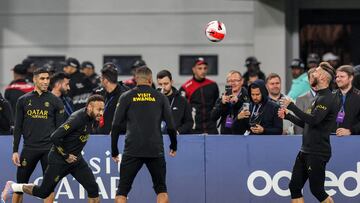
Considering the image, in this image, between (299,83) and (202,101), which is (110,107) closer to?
(202,101)

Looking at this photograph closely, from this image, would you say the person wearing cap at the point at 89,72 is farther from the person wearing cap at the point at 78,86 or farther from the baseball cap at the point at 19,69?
the baseball cap at the point at 19,69

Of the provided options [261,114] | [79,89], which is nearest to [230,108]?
[261,114]

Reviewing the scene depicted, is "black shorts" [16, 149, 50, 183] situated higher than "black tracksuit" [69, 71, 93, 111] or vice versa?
"black tracksuit" [69, 71, 93, 111]

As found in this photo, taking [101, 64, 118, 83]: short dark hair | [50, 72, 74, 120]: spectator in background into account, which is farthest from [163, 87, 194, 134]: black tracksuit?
[50, 72, 74, 120]: spectator in background

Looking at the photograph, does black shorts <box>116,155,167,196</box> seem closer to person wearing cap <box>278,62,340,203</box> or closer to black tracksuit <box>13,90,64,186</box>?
black tracksuit <box>13,90,64,186</box>

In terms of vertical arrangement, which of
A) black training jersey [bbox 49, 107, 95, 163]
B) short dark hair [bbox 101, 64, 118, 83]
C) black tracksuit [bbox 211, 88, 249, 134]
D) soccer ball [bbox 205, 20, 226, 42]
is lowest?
black training jersey [bbox 49, 107, 95, 163]

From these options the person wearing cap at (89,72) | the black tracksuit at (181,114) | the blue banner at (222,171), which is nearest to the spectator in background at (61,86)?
the blue banner at (222,171)

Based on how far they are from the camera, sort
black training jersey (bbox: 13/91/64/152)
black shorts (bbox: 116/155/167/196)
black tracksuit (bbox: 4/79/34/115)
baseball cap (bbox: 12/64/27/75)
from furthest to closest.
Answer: baseball cap (bbox: 12/64/27/75) → black tracksuit (bbox: 4/79/34/115) → black training jersey (bbox: 13/91/64/152) → black shorts (bbox: 116/155/167/196)

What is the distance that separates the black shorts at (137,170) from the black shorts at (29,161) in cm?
162

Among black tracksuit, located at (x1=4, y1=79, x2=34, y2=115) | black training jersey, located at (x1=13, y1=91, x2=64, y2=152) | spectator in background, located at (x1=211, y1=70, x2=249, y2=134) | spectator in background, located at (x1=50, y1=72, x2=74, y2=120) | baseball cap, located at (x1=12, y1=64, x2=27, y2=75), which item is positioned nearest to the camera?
black training jersey, located at (x1=13, y1=91, x2=64, y2=152)

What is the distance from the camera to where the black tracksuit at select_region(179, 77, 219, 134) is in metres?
17.5

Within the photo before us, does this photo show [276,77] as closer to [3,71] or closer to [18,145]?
[18,145]

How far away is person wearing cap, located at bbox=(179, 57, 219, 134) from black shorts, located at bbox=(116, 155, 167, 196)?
3.41 m

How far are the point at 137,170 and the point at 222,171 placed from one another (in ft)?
7.33
